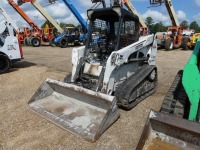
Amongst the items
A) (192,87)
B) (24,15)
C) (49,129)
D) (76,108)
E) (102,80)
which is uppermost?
(24,15)

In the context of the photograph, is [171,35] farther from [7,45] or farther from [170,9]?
[7,45]

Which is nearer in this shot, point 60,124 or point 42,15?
point 60,124

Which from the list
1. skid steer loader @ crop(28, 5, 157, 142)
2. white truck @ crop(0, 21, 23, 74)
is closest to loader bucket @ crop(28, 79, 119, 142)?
skid steer loader @ crop(28, 5, 157, 142)

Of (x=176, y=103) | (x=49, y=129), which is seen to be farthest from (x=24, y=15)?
(x=176, y=103)

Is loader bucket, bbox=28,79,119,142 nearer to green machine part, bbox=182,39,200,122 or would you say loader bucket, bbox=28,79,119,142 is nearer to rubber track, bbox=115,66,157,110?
rubber track, bbox=115,66,157,110

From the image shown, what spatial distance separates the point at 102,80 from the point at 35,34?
661 inches

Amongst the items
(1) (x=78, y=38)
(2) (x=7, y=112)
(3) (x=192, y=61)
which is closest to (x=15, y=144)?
(2) (x=7, y=112)

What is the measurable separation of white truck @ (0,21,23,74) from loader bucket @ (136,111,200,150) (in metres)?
6.69

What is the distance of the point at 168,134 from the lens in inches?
123

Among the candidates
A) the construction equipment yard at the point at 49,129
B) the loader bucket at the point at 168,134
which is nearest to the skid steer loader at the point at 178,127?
the loader bucket at the point at 168,134

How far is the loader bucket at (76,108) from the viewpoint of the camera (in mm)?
3873

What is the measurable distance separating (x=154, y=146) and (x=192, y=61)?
1386 millimetres

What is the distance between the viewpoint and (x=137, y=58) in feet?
18.4

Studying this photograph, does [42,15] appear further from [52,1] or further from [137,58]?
[137,58]
